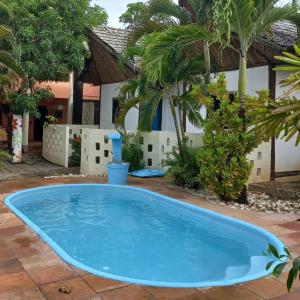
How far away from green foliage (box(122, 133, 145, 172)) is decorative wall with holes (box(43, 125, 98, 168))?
2.47m

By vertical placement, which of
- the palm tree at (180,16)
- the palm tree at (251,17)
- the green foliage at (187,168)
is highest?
the palm tree at (180,16)

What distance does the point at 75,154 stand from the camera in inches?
552

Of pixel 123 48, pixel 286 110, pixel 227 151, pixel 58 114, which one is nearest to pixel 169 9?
pixel 123 48

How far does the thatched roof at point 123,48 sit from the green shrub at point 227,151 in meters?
2.24

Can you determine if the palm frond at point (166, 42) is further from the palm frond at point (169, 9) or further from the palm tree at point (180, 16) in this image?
the palm frond at point (169, 9)

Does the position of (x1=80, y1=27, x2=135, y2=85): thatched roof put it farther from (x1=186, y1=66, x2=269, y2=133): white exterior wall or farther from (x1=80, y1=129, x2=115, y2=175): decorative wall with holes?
(x1=186, y1=66, x2=269, y2=133): white exterior wall

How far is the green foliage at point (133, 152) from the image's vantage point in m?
12.4

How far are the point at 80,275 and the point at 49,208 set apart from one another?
15.5ft

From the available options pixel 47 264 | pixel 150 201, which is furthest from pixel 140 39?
pixel 47 264

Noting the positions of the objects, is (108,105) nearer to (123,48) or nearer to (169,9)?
(123,48)

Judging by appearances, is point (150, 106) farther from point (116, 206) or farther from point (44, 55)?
point (44, 55)

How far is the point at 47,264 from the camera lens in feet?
15.1

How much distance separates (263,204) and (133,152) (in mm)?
4976

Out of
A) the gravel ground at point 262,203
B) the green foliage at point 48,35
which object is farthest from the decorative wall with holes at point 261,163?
the green foliage at point 48,35
